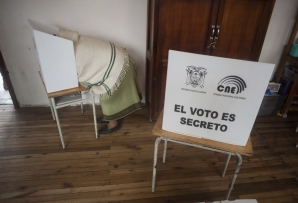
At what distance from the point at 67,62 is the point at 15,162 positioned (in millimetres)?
981

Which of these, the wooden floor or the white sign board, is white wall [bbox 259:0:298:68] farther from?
the white sign board

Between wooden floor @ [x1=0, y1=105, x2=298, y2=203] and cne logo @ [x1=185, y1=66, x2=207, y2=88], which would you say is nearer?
cne logo @ [x1=185, y1=66, x2=207, y2=88]

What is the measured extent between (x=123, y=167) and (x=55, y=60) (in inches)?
39.3

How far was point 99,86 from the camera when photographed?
1.78 metres

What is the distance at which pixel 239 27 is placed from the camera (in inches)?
71.5

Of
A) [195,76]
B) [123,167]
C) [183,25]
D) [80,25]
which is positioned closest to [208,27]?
[183,25]

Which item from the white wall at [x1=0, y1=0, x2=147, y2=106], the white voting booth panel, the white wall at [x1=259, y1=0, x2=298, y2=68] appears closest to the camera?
the white voting booth panel

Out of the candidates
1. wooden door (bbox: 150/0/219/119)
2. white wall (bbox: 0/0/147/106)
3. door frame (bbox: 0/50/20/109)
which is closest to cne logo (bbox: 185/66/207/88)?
→ wooden door (bbox: 150/0/219/119)

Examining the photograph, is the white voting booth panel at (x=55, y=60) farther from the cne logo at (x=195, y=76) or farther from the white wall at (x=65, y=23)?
the cne logo at (x=195, y=76)

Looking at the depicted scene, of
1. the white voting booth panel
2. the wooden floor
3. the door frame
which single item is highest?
the white voting booth panel

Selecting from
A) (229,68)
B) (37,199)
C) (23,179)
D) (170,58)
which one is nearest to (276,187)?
(229,68)

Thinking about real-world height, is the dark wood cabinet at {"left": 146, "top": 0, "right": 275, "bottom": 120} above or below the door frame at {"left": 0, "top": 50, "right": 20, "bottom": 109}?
above

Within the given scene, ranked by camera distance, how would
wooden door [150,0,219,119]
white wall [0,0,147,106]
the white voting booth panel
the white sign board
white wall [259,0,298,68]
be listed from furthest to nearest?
white wall [259,0,298,68] < white wall [0,0,147,106] < wooden door [150,0,219,119] < the white voting booth panel < the white sign board

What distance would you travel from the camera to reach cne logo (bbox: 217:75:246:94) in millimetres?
899
